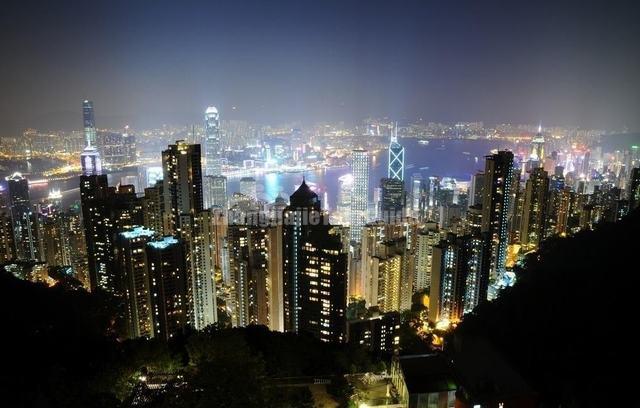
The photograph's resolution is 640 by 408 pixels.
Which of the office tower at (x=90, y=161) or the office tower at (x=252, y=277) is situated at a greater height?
the office tower at (x=90, y=161)

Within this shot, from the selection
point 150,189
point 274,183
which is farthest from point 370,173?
point 150,189

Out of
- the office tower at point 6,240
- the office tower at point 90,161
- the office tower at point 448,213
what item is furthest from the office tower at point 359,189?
the office tower at point 6,240

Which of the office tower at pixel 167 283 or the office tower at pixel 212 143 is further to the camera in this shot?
the office tower at pixel 212 143

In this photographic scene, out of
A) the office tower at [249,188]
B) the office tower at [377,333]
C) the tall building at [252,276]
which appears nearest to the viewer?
the office tower at [377,333]

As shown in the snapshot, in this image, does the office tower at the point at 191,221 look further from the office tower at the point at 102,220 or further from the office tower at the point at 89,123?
the office tower at the point at 89,123

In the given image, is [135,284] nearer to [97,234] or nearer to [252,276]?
[252,276]

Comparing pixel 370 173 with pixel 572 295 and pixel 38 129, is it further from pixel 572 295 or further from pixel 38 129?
pixel 572 295

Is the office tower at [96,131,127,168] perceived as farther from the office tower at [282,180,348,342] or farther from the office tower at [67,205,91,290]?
the office tower at [282,180,348,342]
